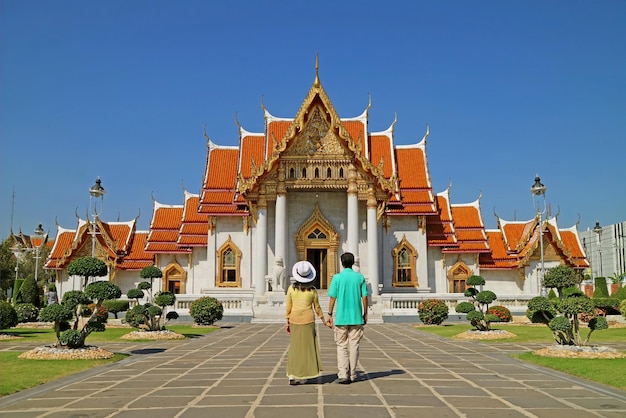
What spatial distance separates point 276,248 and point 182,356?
15.5 metres

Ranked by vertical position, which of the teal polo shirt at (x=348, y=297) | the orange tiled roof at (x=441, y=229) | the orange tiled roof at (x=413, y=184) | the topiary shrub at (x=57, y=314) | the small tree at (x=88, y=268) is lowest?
the topiary shrub at (x=57, y=314)

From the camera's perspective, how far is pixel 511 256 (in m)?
34.5

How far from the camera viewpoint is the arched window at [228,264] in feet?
102

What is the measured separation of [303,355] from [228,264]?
23.4m

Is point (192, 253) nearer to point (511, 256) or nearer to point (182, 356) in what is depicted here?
point (511, 256)

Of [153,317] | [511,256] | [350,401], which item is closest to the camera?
[350,401]

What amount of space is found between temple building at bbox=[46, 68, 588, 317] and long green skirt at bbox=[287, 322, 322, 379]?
17.4 metres

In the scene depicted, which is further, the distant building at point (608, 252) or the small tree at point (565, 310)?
the distant building at point (608, 252)

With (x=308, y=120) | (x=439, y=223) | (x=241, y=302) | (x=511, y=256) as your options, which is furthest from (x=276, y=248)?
(x=511, y=256)

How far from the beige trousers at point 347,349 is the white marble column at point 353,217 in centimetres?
1906

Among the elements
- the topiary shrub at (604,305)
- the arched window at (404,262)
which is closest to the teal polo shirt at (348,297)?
the topiary shrub at (604,305)

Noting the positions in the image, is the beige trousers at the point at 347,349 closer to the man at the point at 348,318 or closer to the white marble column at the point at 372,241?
the man at the point at 348,318

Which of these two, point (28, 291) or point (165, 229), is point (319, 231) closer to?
point (165, 229)

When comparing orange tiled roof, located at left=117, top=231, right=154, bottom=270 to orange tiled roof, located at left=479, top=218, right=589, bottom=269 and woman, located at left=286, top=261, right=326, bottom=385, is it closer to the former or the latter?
→ orange tiled roof, located at left=479, top=218, right=589, bottom=269
